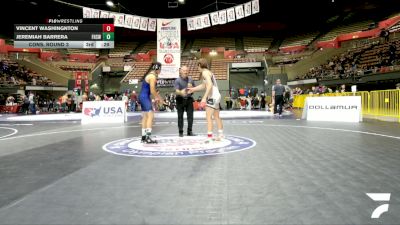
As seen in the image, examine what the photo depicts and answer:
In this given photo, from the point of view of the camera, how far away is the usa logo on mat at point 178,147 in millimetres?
4980

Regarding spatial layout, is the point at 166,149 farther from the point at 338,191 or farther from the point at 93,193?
the point at 338,191

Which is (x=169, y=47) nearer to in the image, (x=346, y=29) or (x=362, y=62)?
(x=362, y=62)

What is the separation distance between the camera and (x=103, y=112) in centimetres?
1227

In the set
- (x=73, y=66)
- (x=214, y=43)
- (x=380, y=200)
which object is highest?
(x=214, y=43)

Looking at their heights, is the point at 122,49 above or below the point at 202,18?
above

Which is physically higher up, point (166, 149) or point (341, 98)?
point (341, 98)

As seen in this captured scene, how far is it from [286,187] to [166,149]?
2.71 m

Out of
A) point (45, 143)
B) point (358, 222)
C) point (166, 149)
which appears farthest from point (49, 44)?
point (358, 222)

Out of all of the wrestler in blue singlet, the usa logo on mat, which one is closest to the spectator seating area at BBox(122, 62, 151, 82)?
the wrestler in blue singlet

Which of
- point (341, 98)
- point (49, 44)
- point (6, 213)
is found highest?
point (49, 44)

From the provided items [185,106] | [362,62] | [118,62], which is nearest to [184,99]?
[185,106]

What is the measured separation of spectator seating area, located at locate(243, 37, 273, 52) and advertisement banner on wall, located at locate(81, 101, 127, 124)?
28345 millimetres

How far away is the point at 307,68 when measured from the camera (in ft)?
105
